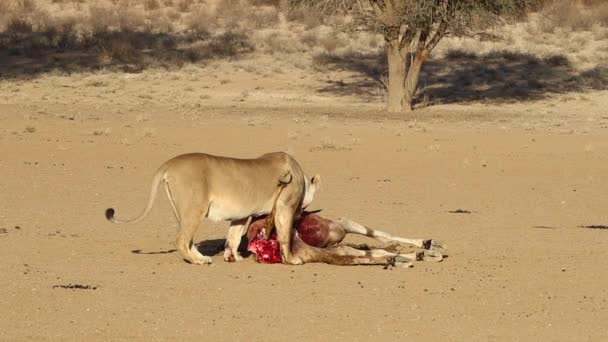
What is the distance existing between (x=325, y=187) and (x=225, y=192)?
7.31m

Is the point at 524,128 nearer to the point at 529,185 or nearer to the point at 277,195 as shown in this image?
the point at 529,185

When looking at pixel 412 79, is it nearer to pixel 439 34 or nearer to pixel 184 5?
pixel 439 34

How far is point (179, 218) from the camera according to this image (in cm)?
1095

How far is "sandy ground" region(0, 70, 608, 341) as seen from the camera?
29.8ft

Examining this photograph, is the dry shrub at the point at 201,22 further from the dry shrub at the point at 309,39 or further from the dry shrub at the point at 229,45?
the dry shrub at the point at 309,39

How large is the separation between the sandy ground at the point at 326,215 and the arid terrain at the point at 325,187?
0.12 feet

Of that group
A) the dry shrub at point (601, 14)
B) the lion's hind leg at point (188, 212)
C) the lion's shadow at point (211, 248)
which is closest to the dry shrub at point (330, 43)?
the dry shrub at point (601, 14)

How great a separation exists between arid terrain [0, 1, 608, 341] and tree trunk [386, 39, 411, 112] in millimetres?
640

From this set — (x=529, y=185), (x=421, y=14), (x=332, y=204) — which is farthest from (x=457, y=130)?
(x=332, y=204)

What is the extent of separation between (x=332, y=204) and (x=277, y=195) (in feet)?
17.2

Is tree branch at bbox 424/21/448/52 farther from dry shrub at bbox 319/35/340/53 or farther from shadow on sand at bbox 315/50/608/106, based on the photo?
dry shrub at bbox 319/35/340/53

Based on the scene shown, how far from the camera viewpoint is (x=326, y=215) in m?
15.4

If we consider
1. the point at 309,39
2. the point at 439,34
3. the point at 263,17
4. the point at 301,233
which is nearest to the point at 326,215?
the point at 301,233

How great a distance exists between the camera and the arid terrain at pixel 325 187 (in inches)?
364
